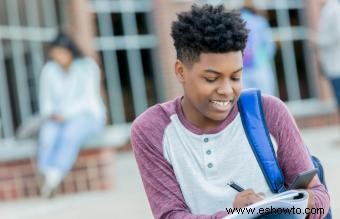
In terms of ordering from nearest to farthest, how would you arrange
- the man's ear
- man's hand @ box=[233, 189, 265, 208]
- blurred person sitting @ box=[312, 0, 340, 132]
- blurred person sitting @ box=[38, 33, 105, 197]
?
man's hand @ box=[233, 189, 265, 208], the man's ear, blurred person sitting @ box=[38, 33, 105, 197], blurred person sitting @ box=[312, 0, 340, 132]

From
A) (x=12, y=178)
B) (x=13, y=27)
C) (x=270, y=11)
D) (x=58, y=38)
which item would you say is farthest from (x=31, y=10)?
(x=270, y=11)

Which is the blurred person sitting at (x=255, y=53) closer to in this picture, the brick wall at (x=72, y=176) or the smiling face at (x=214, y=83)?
the brick wall at (x=72, y=176)

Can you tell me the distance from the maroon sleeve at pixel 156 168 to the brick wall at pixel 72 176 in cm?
540

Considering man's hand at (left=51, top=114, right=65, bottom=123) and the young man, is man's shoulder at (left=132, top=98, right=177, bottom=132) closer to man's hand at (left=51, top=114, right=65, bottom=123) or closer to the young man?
the young man

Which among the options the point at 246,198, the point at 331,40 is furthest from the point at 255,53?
the point at 246,198

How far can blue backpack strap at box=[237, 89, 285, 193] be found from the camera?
9.78ft

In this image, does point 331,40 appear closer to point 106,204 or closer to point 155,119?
point 106,204

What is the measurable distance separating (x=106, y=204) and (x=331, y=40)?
3376mm

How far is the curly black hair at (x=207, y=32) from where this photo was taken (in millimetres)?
2959

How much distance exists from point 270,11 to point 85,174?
16.7 feet

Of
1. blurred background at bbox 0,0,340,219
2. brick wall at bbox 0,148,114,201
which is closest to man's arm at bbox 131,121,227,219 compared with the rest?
blurred background at bbox 0,0,340,219

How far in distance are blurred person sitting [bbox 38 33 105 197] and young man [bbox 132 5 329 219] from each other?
532 cm

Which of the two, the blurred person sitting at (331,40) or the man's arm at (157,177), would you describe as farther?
the blurred person sitting at (331,40)

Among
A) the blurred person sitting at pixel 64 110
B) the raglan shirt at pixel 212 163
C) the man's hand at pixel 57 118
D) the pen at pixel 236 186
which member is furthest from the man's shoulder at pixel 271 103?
the man's hand at pixel 57 118
